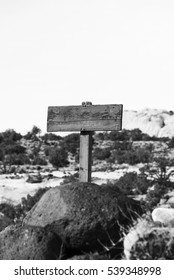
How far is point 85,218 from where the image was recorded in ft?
26.4

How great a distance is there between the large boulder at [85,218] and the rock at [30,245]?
0.30 meters

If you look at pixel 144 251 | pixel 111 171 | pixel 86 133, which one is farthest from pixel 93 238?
pixel 111 171

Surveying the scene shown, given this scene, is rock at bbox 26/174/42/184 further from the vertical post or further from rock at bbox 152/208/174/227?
rock at bbox 152/208/174/227

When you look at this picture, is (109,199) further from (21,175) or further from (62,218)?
(21,175)

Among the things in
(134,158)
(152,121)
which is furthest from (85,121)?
(152,121)

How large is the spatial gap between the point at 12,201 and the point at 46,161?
11.3 meters

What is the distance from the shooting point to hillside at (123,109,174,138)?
66.2 metres

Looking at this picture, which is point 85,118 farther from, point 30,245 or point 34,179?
point 34,179

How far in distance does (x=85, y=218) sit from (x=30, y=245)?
2.85 feet

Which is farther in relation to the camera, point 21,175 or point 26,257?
point 21,175

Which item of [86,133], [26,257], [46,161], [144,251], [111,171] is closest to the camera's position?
[144,251]

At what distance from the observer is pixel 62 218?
318 inches

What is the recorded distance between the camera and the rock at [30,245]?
7539 mm

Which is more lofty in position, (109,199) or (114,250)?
(109,199)
